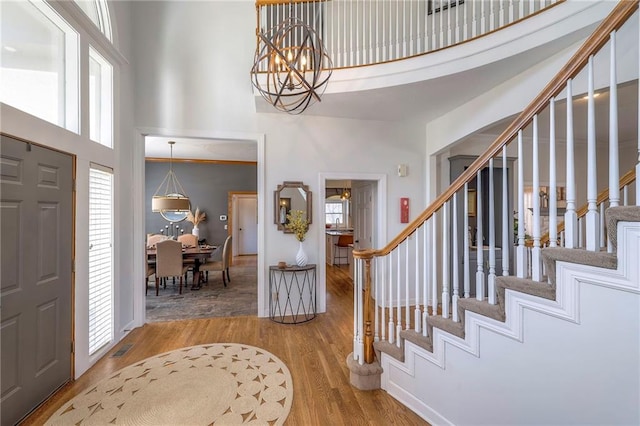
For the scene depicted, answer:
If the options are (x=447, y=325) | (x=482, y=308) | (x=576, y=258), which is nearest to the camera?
(x=576, y=258)

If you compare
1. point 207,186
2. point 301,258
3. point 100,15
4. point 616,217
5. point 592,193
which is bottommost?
point 301,258

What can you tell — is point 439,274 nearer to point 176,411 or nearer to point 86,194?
point 176,411

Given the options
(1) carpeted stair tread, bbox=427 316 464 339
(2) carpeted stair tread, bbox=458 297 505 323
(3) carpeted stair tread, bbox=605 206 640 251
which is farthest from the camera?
(1) carpeted stair tread, bbox=427 316 464 339

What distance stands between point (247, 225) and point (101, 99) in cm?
637

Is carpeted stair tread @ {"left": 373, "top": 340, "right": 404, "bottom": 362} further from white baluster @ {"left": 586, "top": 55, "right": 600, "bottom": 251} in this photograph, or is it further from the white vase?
the white vase

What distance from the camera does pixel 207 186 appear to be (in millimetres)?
7848

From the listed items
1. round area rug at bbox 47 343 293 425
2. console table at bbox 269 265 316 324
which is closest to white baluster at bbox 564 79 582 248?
round area rug at bbox 47 343 293 425

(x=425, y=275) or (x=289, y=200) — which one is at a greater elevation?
(x=289, y=200)

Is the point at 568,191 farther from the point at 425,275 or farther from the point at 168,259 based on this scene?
the point at 168,259

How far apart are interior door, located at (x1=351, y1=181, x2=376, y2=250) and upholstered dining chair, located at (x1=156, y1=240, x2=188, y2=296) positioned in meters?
3.26

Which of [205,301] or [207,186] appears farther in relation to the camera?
[207,186]

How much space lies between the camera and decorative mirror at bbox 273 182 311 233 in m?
3.79

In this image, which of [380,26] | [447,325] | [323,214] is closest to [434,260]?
[447,325]

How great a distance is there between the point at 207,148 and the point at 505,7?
5889 mm
